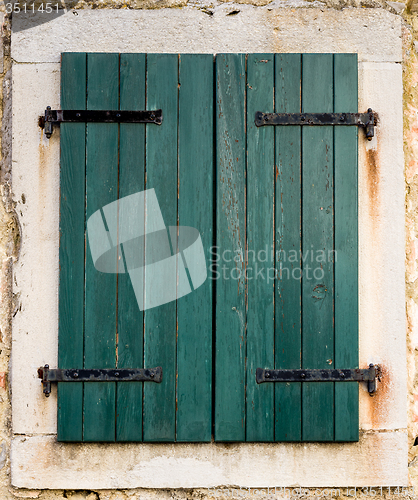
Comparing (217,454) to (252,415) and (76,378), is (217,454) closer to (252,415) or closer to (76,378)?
(252,415)

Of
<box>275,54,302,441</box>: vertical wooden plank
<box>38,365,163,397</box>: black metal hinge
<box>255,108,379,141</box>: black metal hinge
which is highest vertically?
<box>255,108,379,141</box>: black metal hinge

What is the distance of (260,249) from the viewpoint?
203 cm

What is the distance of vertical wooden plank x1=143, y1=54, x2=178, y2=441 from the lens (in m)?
1.98

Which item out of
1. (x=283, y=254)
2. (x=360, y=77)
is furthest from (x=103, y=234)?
(x=360, y=77)

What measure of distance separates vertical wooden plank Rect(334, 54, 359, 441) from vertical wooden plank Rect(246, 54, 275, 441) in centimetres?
29

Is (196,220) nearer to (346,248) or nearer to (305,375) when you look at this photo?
(346,248)

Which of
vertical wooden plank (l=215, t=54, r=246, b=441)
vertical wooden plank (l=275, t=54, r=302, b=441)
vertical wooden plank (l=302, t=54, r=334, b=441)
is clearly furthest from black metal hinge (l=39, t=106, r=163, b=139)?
vertical wooden plank (l=302, t=54, r=334, b=441)

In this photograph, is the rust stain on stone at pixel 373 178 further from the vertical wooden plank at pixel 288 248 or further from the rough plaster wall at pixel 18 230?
the vertical wooden plank at pixel 288 248

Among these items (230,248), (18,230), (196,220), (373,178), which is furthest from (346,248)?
(18,230)

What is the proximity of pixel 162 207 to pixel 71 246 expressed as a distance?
0.43m

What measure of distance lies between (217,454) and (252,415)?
245mm

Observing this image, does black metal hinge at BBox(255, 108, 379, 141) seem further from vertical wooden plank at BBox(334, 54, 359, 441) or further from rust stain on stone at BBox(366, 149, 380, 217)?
rust stain on stone at BBox(366, 149, 380, 217)

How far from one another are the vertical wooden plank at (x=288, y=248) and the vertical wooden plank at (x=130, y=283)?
23.5 inches

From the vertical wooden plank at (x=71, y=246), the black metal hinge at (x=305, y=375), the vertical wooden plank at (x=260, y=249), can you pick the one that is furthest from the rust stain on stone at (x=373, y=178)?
the vertical wooden plank at (x=71, y=246)
